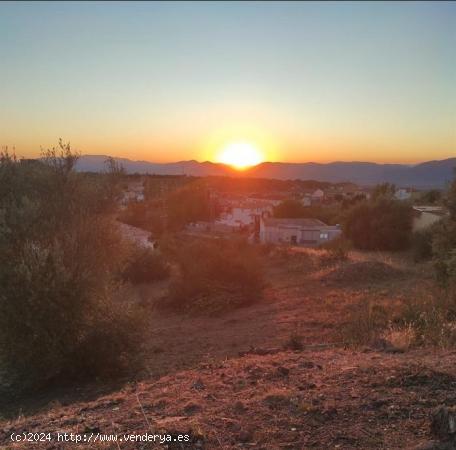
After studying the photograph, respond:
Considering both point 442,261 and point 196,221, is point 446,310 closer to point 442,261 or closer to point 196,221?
point 442,261

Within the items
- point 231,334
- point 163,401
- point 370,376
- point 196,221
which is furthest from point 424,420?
point 196,221

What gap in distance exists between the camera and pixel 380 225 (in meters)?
26.8

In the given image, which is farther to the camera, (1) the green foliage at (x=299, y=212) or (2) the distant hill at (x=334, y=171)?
(2) the distant hill at (x=334, y=171)

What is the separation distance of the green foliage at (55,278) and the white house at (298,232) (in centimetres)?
3402

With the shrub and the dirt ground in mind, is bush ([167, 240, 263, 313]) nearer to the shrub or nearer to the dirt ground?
the dirt ground

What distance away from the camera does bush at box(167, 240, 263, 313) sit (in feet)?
45.3

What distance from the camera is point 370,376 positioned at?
440cm

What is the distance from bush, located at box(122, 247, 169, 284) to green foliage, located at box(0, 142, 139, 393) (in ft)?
41.9

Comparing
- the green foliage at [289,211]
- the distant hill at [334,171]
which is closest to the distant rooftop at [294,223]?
the green foliage at [289,211]

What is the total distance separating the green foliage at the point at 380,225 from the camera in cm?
2656

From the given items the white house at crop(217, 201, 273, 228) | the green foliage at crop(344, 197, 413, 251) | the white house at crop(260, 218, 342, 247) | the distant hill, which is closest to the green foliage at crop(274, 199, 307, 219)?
the white house at crop(217, 201, 273, 228)

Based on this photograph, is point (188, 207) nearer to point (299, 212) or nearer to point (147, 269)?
point (299, 212)

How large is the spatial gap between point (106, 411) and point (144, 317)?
3058 millimetres

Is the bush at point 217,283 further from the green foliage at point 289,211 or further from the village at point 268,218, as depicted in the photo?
the green foliage at point 289,211
